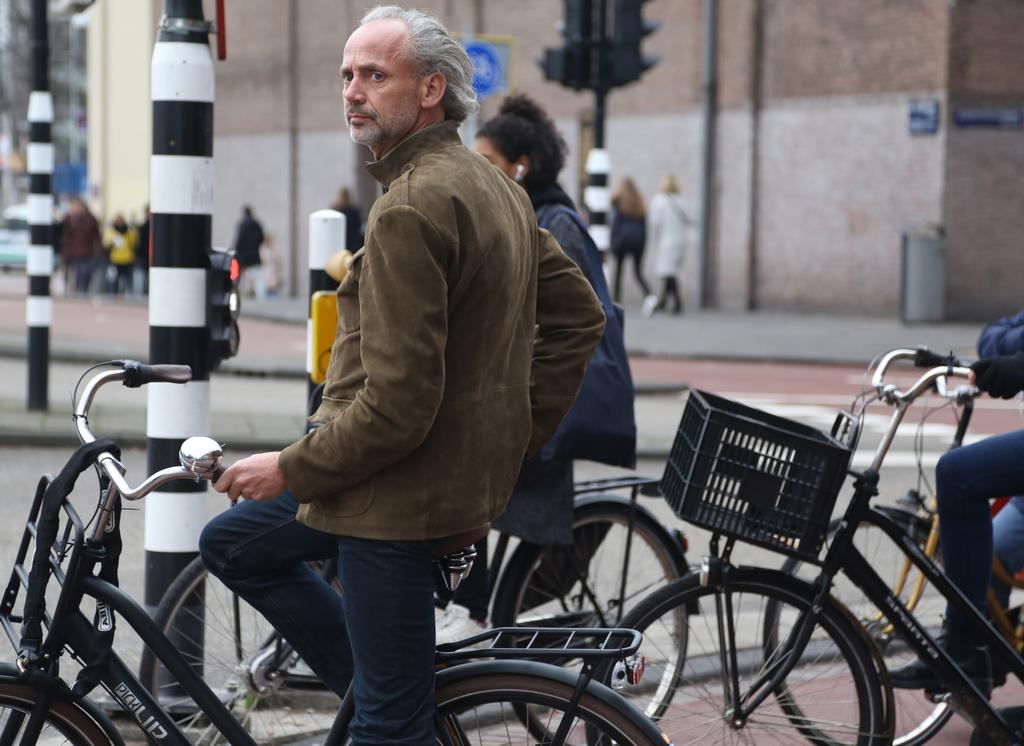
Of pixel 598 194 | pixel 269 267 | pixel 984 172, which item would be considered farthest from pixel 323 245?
pixel 269 267

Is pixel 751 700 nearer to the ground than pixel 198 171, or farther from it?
nearer to the ground

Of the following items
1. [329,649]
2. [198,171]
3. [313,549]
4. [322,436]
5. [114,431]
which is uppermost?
[198,171]

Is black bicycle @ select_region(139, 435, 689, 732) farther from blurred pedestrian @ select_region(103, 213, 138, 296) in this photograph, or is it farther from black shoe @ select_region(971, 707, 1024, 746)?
blurred pedestrian @ select_region(103, 213, 138, 296)

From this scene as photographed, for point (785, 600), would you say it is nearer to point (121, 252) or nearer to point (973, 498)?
point (973, 498)

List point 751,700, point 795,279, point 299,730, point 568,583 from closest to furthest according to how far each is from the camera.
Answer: point 751,700 → point 299,730 → point 568,583 → point 795,279

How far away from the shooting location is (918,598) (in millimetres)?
4312

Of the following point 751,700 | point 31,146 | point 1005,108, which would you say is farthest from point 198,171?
point 1005,108

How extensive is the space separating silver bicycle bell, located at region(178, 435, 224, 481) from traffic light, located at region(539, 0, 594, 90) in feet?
32.2

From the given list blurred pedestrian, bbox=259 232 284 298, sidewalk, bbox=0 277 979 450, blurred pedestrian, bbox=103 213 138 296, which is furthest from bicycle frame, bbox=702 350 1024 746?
blurred pedestrian, bbox=259 232 284 298

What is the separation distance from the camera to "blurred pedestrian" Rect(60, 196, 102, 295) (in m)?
29.6

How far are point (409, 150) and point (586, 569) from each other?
2289 millimetres

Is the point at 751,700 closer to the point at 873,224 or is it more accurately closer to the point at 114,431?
the point at 114,431

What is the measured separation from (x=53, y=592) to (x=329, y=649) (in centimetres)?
69

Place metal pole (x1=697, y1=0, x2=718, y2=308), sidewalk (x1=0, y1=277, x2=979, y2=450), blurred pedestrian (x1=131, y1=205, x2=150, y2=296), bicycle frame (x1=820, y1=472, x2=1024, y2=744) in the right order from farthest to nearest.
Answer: blurred pedestrian (x1=131, y1=205, x2=150, y2=296) → metal pole (x1=697, y1=0, x2=718, y2=308) → sidewalk (x1=0, y1=277, x2=979, y2=450) → bicycle frame (x1=820, y1=472, x2=1024, y2=744)
